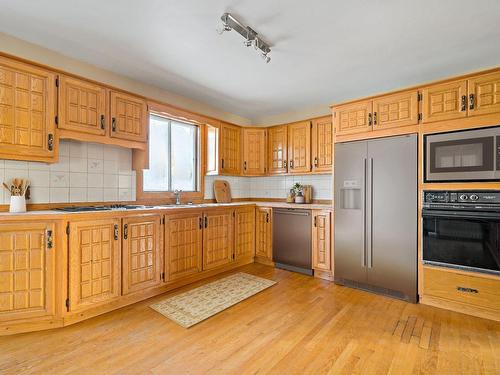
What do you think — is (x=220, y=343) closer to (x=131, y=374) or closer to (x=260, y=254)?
(x=131, y=374)

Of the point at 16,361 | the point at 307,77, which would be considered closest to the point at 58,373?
the point at 16,361

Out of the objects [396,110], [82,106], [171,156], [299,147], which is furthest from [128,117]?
[396,110]

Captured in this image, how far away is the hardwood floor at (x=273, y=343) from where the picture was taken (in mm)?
1744

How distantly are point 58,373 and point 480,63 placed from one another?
4558mm

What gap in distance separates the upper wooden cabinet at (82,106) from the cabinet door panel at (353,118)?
8.73 feet

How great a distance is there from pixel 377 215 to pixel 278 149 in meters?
1.98

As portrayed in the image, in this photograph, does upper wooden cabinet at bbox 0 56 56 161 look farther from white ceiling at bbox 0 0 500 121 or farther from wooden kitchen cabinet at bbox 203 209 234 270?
wooden kitchen cabinet at bbox 203 209 234 270

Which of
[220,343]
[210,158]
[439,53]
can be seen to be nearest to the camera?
[220,343]

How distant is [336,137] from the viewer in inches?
131

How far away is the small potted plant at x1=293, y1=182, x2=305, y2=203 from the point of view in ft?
13.9

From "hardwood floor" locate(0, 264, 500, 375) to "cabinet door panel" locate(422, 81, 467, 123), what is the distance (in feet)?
6.29

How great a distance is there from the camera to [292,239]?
3830mm

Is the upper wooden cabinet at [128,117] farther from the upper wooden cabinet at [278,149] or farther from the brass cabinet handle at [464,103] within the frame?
the brass cabinet handle at [464,103]

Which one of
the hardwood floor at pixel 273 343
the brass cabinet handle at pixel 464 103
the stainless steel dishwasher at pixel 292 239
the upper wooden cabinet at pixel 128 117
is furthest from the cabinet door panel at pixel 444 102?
the upper wooden cabinet at pixel 128 117
